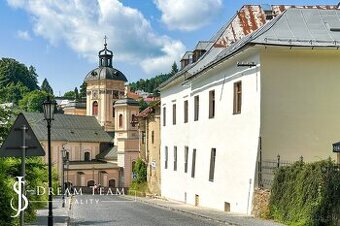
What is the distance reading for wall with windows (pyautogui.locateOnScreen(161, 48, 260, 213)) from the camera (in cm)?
2164

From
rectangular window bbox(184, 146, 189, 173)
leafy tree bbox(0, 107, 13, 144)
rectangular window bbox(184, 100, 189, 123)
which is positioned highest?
rectangular window bbox(184, 100, 189, 123)

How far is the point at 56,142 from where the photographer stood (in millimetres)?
87812

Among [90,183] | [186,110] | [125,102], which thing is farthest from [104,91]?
[186,110]

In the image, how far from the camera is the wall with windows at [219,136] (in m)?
21.6

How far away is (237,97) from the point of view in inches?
929

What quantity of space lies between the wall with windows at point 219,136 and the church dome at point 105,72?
5918 cm

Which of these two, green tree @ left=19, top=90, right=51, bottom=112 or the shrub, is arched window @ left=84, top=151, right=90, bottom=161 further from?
green tree @ left=19, top=90, right=51, bottom=112

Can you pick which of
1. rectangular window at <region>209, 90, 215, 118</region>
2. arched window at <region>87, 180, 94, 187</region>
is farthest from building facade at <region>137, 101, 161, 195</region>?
arched window at <region>87, 180, 94, 187</region>

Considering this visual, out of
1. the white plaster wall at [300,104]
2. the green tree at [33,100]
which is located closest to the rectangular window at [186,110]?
the white plaster wall at [300,104]

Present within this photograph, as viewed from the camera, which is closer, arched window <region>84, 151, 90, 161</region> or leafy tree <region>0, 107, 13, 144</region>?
leafy tree <region>0, 107, 13, 144</region>

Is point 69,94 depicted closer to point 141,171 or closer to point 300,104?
point 141,171

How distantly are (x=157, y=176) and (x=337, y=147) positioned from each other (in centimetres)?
2874

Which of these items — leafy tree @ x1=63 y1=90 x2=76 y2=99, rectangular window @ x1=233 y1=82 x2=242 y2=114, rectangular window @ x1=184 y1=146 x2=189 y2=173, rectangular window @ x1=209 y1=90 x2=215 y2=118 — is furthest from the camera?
leafy tree @ x1=63 y1=90 x2=76 y2=99

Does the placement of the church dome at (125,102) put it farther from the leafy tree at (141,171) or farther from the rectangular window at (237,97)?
the rectangular window at (237,97)
